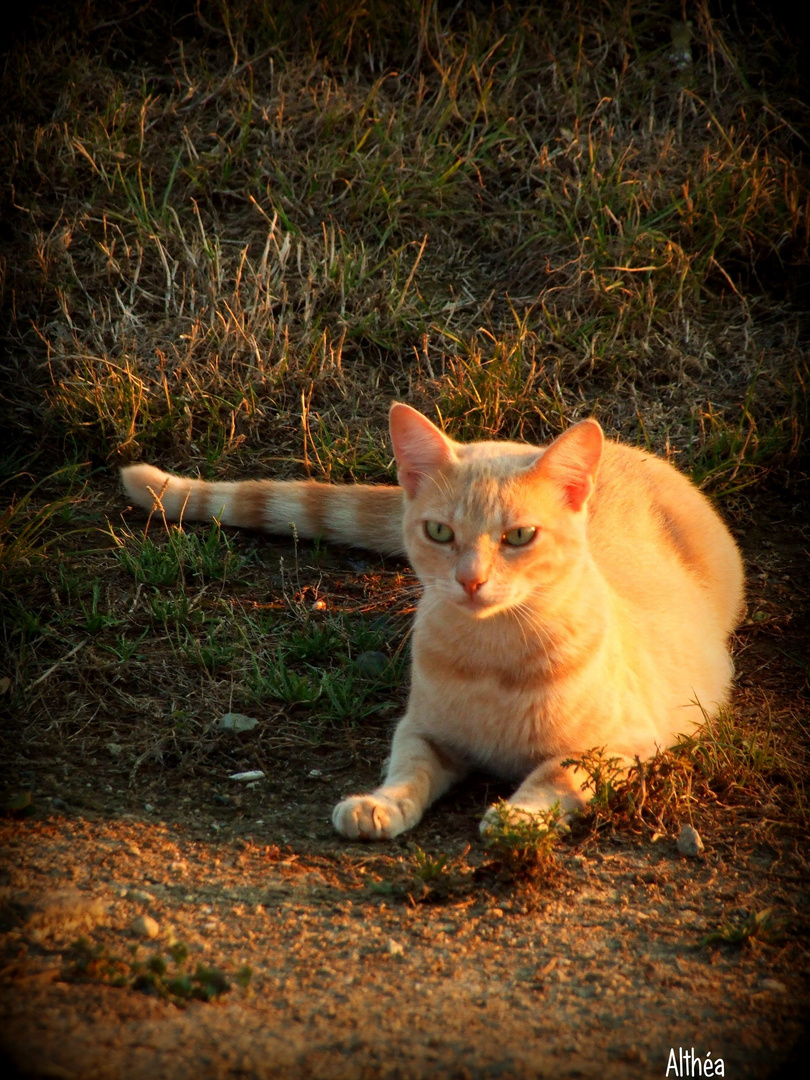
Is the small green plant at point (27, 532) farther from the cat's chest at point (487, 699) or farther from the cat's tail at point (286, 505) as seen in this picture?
the cat's chest at point (487, 699)

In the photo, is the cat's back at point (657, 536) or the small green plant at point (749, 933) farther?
the cat's back at point (657, 536)

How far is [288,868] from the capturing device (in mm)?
2520

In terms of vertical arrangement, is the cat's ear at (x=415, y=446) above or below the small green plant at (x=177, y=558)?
above

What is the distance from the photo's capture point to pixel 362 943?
222cm

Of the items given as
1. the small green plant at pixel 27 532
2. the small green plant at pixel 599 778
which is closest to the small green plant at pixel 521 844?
the small green plant at pixel 599 778

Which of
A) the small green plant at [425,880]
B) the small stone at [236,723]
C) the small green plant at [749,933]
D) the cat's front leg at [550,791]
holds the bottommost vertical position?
the small stone at [236,723]

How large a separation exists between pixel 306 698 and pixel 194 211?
3.08 m

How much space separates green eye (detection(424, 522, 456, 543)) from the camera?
277 cm

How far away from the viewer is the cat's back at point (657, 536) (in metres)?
3.48

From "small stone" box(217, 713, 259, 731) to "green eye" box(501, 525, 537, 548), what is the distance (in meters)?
1.05

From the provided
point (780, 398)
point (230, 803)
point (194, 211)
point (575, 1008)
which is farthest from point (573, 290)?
point (575, 1008)

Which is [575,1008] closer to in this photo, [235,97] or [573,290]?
[573,290]

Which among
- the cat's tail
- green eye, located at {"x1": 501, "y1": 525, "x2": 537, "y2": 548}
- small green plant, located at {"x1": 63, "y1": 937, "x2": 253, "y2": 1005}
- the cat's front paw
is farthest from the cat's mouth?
the cat's tail

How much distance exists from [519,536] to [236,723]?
1110 millimetres
